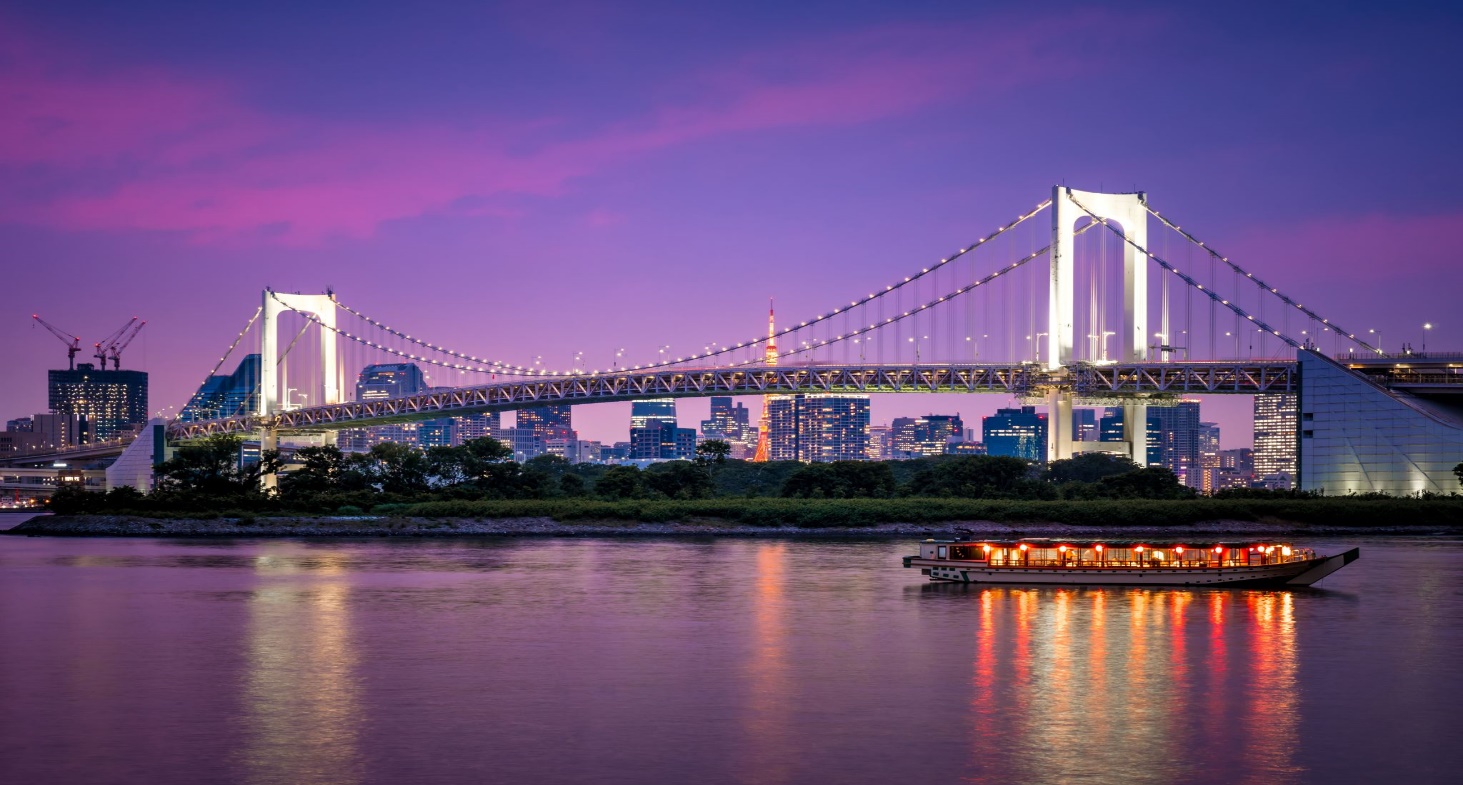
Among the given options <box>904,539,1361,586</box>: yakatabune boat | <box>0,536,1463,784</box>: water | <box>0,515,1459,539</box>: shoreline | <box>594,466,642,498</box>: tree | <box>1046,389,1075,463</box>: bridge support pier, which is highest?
<box>1046,389,1075,463</box>: bridge support pier

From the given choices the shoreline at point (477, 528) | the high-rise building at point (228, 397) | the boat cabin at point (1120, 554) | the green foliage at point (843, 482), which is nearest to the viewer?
the boat cabin at point (1120, 554)

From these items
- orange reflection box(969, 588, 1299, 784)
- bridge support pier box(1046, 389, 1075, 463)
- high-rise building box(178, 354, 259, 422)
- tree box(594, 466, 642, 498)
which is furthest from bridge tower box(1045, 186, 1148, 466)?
high-rise building box(178, 354, 259, 422)

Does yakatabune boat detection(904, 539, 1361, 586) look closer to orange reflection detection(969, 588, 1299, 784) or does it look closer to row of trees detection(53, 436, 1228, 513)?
orange reflection detection(969, 588, 1299, 784)

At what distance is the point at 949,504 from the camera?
192 ft

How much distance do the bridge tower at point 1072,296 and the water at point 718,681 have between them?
27525 millimetres

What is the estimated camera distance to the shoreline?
56.1m

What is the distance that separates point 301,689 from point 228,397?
294 ft

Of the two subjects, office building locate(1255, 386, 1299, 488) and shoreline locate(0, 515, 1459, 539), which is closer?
shoreline locate(0, 515, 1459, 539)

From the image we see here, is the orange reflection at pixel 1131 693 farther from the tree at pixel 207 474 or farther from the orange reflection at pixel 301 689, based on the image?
the tree at pixel 207 474

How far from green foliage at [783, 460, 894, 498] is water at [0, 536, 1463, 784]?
1123 inches

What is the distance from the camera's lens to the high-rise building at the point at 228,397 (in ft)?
308

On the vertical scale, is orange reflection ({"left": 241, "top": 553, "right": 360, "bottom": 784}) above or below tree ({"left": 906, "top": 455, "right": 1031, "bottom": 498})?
below

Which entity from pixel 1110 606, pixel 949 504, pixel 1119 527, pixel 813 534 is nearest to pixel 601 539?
pixel 813 534

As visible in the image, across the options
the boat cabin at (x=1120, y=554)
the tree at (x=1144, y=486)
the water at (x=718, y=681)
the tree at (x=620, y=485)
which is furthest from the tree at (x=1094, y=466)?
the water at (x=718, y=681)
